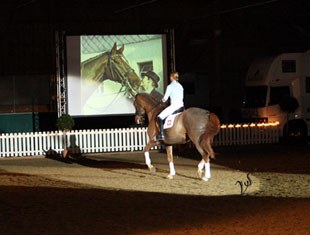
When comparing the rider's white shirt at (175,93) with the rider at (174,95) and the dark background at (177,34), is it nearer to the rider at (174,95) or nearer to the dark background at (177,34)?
the rider at (174,95)

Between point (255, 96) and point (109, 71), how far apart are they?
718 cm

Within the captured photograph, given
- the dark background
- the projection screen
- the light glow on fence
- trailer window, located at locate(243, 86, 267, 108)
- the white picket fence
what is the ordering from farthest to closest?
the dark background < trailer window, located at locate(243, 86, 267, 108) < the light glow on fence < the projection screen < the white picket fence

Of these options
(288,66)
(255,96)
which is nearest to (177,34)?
(255,96)

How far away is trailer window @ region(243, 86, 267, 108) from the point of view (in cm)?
3102

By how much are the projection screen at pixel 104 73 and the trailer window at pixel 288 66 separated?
17.7ft

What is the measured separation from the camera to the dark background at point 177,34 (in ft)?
117

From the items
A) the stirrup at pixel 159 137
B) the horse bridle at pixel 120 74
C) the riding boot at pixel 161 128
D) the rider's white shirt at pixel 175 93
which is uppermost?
the horse bridle at pixel 120 74

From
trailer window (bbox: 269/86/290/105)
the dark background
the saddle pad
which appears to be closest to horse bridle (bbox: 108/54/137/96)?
the dark background

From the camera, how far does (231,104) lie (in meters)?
41.7

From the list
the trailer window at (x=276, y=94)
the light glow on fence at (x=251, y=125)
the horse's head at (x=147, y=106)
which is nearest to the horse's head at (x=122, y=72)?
the light glow on fence at (x=251, y=125)

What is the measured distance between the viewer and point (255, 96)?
104ft

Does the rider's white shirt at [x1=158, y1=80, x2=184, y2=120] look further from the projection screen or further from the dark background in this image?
the dark background

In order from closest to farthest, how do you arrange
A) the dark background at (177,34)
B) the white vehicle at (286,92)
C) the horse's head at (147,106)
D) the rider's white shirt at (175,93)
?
the rider's white shirt at (175,93), the horse's head at (147,106), the white vehicle at (286,92), the dark background at (177,34)

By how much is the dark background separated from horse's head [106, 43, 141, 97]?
4.51 metres
